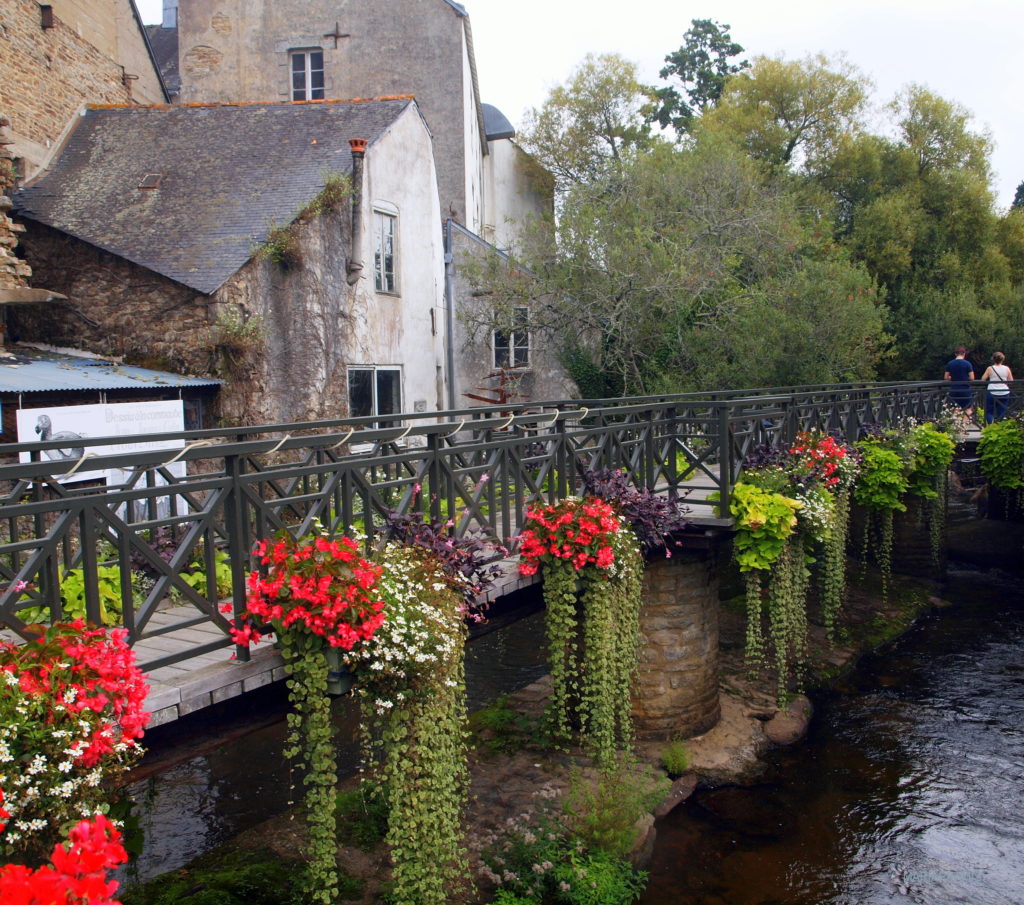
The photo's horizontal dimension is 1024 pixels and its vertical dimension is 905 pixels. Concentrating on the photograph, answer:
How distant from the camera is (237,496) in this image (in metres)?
5.07

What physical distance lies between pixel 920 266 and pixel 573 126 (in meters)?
12.5

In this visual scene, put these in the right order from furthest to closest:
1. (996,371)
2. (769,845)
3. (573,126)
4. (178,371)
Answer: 1. (573,126)
2. (996,371)
3. (178,371)
4. (769,845)

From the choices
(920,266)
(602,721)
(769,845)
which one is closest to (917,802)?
(769,845)

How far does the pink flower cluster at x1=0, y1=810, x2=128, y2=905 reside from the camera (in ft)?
9.07

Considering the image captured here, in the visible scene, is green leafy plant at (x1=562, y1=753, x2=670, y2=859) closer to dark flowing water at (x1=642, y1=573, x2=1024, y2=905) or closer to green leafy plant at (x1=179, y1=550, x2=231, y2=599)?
dark flowing water at (x1=642, y1=573, x2=1024, y2=905)

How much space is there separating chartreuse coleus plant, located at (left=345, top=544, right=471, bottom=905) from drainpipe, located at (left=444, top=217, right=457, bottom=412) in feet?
46.0

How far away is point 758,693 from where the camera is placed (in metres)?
12.6

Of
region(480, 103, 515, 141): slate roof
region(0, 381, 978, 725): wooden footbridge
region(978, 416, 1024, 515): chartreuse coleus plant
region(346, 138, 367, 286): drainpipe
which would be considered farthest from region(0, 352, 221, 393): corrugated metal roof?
region(480, 103, 515, 141): slate roof

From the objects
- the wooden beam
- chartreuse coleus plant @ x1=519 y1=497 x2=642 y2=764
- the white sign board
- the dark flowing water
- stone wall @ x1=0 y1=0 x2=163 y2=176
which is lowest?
the dark flowing water

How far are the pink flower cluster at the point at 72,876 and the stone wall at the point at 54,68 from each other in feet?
48.7

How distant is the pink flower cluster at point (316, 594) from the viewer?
497 cm

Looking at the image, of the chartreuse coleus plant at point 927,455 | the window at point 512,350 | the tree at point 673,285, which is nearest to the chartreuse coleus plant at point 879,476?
the chartreuse coleus plant at point 927,455

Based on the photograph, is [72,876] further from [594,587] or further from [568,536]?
[594,587]

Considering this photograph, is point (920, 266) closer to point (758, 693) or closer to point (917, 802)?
point (758, 693)
